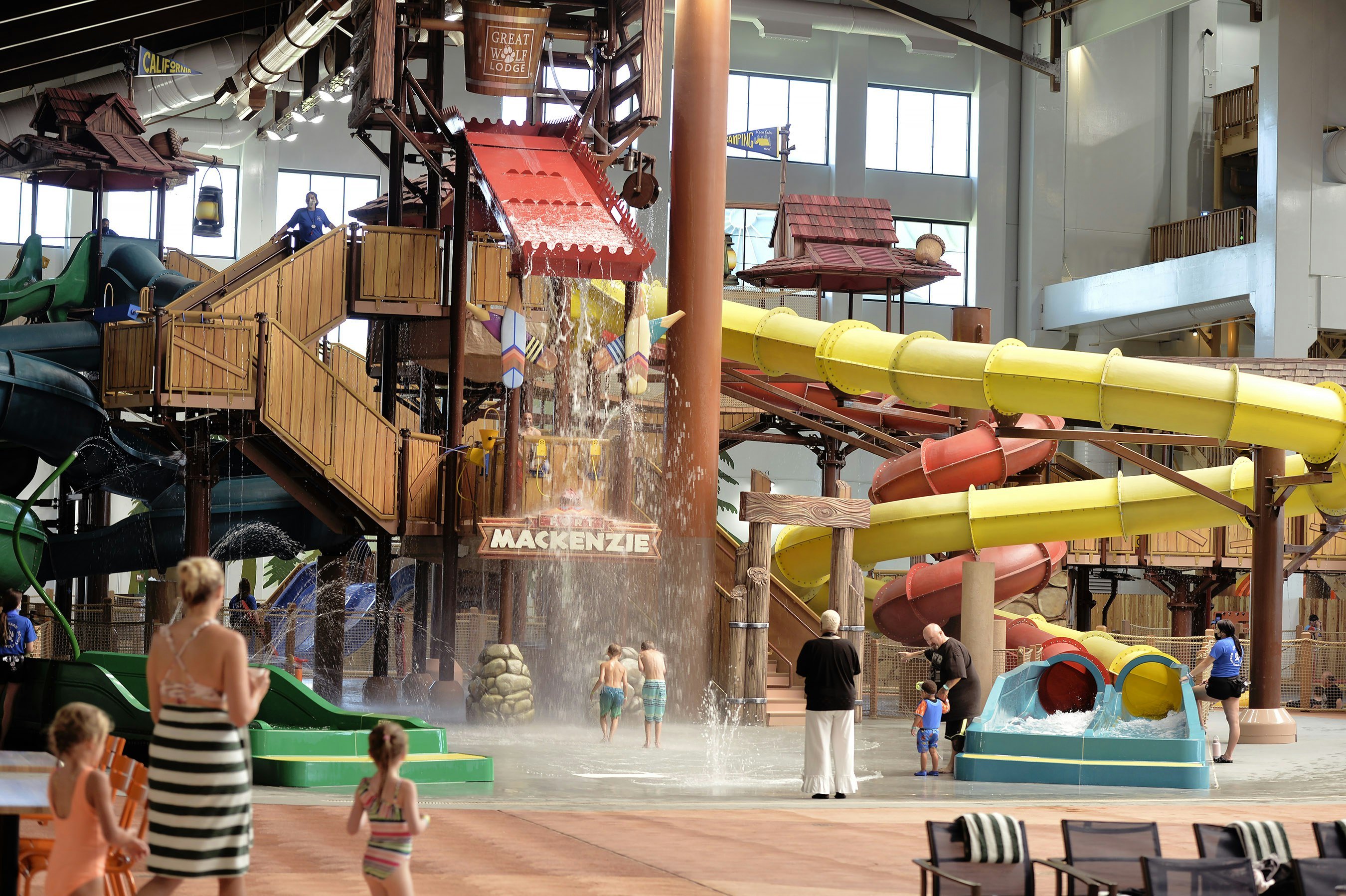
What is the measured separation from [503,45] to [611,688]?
867 cm

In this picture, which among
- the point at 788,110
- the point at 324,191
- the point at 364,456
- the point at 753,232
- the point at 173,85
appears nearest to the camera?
the point at 364,456

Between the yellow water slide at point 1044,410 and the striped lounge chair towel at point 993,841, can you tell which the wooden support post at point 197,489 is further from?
the striped lounge chair towel at point 993,841

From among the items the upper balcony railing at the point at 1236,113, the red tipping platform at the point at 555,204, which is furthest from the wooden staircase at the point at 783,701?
the upper balcony railing at the point at 1236,113

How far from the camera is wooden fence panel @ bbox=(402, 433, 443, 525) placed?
18.9 meters

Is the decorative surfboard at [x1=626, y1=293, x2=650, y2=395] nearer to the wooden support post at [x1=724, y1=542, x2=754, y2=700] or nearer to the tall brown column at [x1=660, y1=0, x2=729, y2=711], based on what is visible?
the tall brown column at [x1=660, y1=0, x2=729, y2=711]

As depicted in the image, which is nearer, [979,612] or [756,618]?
[979,612]

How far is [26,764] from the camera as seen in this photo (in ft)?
20.4

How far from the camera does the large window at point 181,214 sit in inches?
1356

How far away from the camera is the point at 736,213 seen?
123 feet

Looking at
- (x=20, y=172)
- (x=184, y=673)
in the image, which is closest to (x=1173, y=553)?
(x=20, y=172)

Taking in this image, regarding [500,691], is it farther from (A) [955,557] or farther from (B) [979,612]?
(A) [955,557]

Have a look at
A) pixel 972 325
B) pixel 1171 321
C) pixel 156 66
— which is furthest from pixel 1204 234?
pixel 156 66

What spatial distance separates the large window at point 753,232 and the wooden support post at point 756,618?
65.6 ft

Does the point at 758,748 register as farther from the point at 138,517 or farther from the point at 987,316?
the point at 138,517
